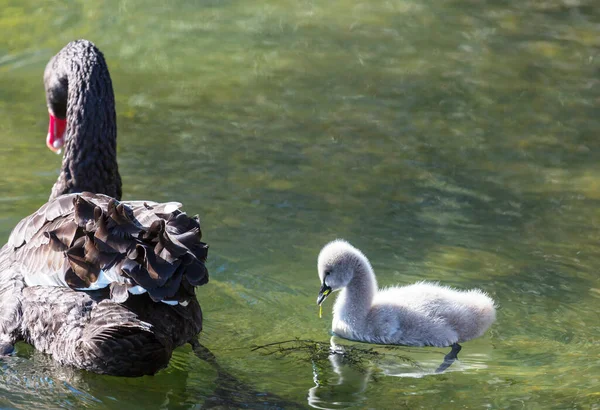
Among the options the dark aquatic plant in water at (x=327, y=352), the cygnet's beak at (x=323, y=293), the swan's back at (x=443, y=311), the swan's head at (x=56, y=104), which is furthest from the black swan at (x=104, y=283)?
the swan's head at (x=56, y=104)

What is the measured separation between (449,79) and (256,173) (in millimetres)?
2321

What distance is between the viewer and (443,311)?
15.1ft

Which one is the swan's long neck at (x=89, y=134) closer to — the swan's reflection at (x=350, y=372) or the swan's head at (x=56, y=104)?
the swan's head at (x=56, y=104)

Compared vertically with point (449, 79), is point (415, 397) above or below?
below

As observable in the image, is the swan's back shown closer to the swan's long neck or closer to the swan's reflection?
the swan's reflection

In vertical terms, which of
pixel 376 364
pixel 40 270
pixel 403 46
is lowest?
pixel 376 364

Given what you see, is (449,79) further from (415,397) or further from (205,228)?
(415,397)

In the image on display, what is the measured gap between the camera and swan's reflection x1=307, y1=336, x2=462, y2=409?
3.97m

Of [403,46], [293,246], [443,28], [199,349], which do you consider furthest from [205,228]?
[443,28]

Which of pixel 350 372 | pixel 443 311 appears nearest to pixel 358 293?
pixel 443 311

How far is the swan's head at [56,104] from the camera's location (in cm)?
552

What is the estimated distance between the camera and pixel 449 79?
790 cm

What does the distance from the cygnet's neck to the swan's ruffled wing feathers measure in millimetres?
819

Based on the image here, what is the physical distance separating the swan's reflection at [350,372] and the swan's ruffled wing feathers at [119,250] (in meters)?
0.63
